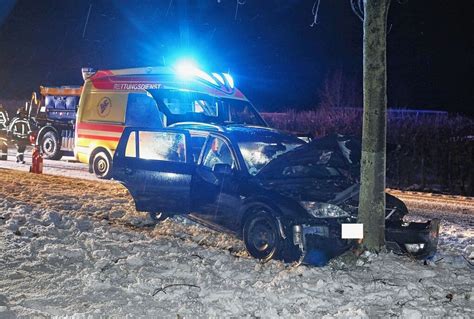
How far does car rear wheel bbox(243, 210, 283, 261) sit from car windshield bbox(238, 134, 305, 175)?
0.91 m

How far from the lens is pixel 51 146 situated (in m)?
18.5

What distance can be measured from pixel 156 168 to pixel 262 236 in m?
2.15

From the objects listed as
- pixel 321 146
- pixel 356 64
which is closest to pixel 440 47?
pixel 356 64

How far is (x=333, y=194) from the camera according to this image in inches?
271

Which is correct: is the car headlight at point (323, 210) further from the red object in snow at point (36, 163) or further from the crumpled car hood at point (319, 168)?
the red object in snow at point (36, 163)

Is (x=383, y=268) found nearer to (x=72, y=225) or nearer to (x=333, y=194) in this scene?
(x=333, y=194)

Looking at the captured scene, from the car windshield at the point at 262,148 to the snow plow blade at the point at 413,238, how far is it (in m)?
1.98

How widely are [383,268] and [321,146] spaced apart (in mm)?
2260

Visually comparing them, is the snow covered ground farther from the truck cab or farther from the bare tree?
the truck cab

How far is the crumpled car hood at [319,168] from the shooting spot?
7.16 meters

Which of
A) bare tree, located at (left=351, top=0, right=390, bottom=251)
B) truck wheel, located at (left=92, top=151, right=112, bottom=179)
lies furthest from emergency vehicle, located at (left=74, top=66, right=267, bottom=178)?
bare tree, located at (left=351, top=0, right=390, bottom=251)

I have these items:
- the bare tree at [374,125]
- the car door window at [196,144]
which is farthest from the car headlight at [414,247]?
the car door window at [196,144]

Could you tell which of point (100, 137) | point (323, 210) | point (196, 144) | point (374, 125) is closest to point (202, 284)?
point (323, 210)

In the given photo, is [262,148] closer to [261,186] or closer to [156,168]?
[261,186]
